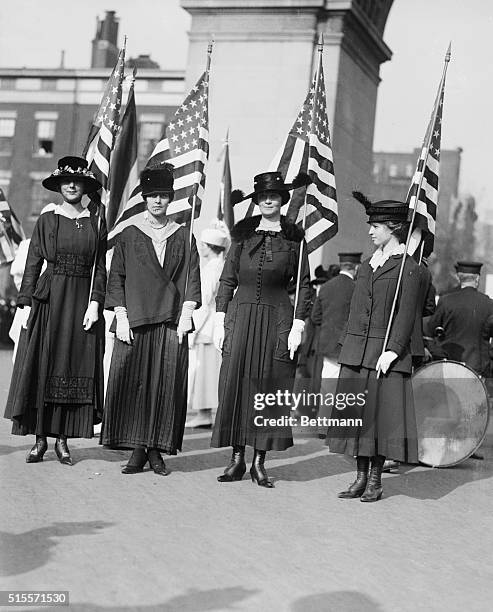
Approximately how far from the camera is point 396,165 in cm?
6219

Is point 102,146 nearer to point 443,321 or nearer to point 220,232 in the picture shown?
point 220,232

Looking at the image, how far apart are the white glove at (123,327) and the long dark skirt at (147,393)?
62 mm

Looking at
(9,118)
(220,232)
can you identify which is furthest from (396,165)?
(220,232)

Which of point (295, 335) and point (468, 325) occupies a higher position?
point (468, 325)

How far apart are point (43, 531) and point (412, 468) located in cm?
422

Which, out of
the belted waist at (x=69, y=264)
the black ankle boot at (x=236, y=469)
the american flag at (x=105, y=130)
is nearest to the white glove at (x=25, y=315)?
the belted waist at (x=69, y=264)

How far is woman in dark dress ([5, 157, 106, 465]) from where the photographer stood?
722cm

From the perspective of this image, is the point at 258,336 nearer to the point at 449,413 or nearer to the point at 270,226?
the point at 270,226

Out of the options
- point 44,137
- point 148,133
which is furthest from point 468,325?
point 44,137

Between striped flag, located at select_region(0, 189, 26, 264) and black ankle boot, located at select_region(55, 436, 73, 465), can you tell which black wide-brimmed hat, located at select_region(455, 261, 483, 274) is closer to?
black ankle boot, located at select_region(55, 436, 73, 465)

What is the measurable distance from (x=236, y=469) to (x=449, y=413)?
6.54 ft

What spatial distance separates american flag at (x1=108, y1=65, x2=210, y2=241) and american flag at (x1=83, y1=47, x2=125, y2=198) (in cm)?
36

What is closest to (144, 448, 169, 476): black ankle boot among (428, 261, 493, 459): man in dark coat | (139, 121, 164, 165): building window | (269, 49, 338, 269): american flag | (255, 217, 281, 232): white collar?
(255, 217, 281, 232): white collar

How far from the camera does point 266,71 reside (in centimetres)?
1506
